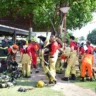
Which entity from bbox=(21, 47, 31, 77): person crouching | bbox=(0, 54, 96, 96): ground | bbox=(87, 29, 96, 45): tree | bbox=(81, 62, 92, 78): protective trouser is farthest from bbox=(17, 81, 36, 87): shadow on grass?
bbox=(87, 29, 96, 45): tree

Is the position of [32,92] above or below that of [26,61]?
below

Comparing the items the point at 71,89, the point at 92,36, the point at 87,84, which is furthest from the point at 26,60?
the point at 92,36

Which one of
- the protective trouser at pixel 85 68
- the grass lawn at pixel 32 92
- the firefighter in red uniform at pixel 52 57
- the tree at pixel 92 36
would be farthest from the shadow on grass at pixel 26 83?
the tree at pixel 92 36

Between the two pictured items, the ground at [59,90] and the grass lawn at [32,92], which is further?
the ground at [59,90]

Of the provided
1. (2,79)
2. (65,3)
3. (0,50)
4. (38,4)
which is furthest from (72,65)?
(0,50)

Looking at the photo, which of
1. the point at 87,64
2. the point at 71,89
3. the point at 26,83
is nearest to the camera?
the point at 71,89

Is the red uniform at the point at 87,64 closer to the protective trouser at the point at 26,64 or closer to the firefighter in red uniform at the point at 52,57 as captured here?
the firefighter in red uniform at the point at 52,57

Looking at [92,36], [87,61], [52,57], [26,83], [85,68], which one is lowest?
[26,83]

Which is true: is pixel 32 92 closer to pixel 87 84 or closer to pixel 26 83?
pixel 26 83

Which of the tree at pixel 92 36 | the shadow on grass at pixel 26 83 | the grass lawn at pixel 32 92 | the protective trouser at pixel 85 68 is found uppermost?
the tree at pixel 92 36

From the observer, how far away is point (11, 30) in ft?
88.7

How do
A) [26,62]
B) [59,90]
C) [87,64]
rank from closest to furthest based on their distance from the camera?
[59,90], [87,64], [26,62]

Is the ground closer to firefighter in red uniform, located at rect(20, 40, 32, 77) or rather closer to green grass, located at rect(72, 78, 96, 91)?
green grass, located at rect(72, 78, 96, 91)

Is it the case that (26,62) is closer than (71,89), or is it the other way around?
(71,89)
